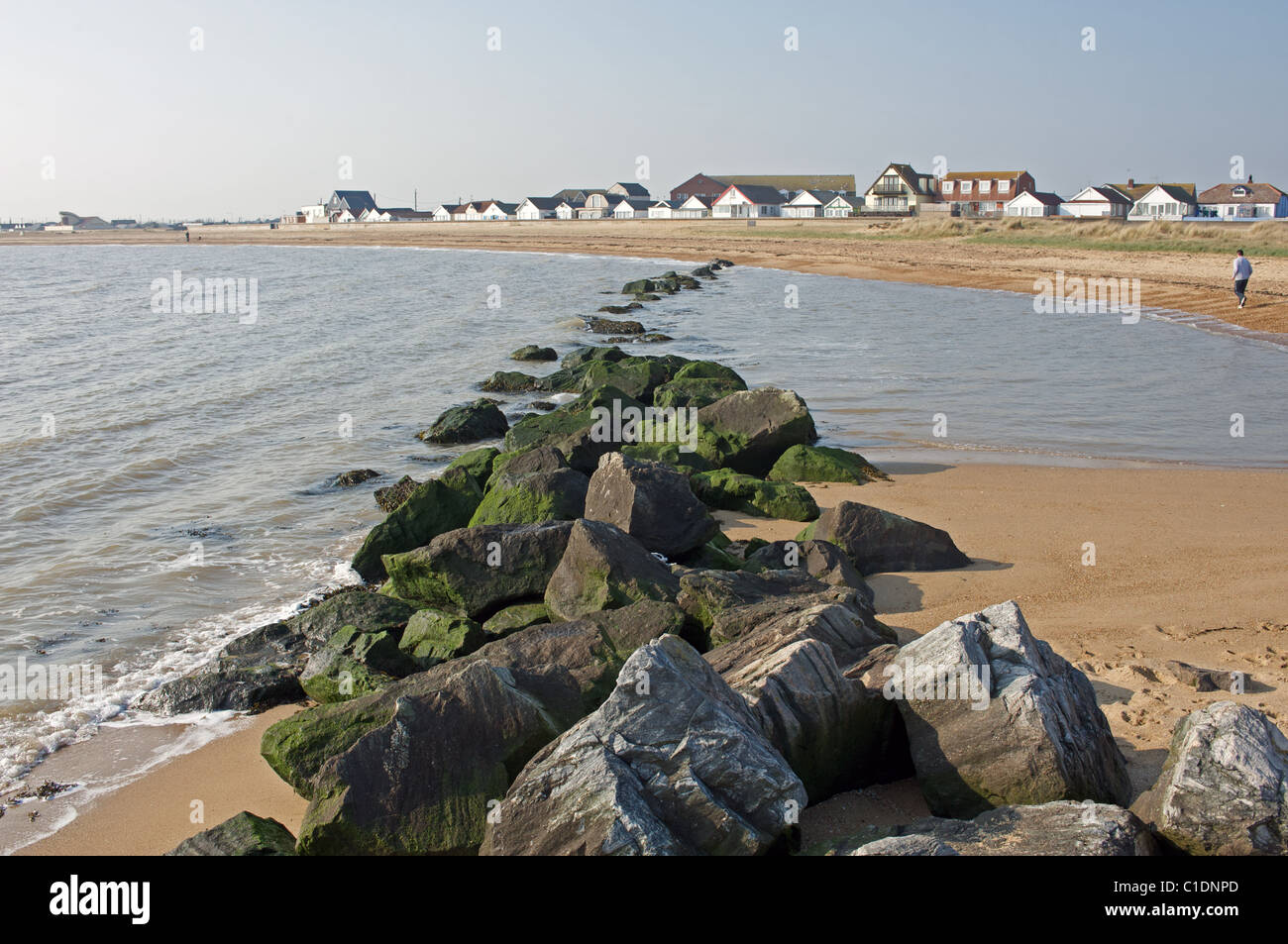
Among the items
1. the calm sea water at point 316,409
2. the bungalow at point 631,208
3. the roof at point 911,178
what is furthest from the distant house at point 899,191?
the calm sea water at point 316,409

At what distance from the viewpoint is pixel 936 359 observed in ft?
76.5

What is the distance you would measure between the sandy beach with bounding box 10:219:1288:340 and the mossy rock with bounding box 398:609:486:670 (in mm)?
26931

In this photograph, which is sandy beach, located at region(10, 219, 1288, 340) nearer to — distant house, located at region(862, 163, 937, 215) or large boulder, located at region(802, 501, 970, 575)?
distant house, located at region(862, 163, 937, 215)

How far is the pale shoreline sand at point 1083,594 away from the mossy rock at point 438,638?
120cm

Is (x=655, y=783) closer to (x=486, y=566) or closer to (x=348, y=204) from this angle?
(x=486, y=566)

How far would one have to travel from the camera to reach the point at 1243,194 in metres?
89.5

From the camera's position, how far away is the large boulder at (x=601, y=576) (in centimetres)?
737

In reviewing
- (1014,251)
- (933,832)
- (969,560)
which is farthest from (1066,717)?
(1014,251)

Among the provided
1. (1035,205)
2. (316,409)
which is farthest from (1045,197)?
(316,409)

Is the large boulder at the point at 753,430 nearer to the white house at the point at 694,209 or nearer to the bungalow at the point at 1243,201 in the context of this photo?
the bungalow at the point at 1243,201

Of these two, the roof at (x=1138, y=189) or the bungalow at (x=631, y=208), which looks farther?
the bungalow at (x=631, y=208)

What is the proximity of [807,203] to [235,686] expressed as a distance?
106475mm

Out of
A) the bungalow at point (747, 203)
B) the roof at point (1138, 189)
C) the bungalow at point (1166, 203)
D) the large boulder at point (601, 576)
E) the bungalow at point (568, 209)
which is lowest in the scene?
the large boulder at point (601, 576)

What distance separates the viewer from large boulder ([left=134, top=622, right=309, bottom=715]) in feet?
23.8
